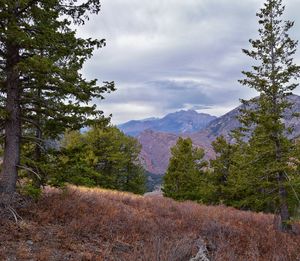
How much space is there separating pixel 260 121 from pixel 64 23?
1011 cm

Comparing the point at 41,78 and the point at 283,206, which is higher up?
the point at 41,78

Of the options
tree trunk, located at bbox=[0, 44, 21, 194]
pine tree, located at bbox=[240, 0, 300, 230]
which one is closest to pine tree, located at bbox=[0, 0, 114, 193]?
tree trunk, located at bbox=[0, 44, 21, 194]

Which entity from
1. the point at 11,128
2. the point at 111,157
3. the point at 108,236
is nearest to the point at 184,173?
the point at 111,157

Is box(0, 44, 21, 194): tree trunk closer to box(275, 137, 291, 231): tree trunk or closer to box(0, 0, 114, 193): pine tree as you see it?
box(0, 0, 114, 193): pine tree

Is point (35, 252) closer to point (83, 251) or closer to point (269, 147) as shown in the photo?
point (83, 251)

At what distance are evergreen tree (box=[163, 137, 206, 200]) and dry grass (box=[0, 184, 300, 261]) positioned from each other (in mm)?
21315

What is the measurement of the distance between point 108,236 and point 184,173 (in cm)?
2713

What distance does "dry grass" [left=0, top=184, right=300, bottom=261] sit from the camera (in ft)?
25.9

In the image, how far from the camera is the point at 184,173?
37.4 metres

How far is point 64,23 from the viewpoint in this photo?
36.8ft

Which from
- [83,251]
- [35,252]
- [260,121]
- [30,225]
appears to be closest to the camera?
[35,252]

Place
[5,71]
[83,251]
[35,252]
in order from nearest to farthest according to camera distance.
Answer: [35,252]
[83,251]
[5,71]

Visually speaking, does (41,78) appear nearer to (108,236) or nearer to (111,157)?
(108,236)

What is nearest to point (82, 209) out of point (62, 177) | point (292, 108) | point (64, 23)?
point (62, 177)
